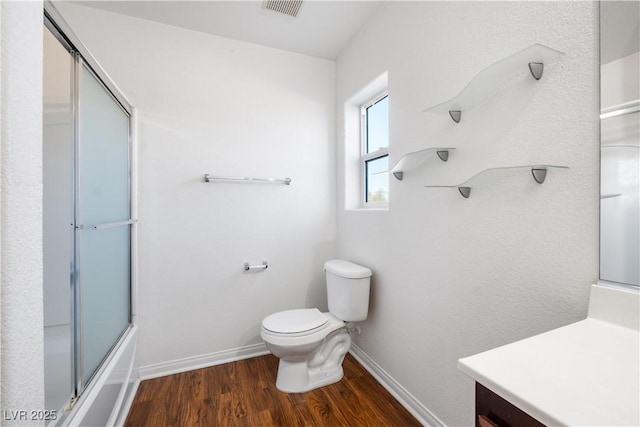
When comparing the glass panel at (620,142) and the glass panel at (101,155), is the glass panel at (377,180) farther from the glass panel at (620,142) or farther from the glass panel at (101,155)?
the glass panel at (101,155)

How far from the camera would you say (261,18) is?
1.85 metres

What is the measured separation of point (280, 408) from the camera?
5.05 feet

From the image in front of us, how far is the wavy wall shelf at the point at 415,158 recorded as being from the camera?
1274 millimetres

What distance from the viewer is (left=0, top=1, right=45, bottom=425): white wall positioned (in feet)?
1.62

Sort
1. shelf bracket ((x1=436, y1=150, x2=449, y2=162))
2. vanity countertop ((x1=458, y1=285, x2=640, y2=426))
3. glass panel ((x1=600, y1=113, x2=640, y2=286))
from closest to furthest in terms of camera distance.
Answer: vanity countertop ((x1=458, y1=285, x2=640, y2=426)) → glass panel ((x1=600, y1=113, x2=640, y2=286)) → shelf bracket ((x1=436, y1=150, x2=449, y2=162))

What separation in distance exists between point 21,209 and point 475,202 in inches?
54.1

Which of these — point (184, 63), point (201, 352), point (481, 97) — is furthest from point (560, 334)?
point (184, 63)

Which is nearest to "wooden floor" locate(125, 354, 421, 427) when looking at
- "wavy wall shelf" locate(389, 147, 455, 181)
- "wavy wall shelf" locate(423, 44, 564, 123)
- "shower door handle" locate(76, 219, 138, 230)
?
"shower door handle" locate(76, 219, 138, 230)

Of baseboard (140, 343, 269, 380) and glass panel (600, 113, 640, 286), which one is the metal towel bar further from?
glass panel (600, 113, 640, 286)

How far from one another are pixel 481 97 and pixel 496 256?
0.63m

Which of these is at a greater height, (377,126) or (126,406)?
(377,126)

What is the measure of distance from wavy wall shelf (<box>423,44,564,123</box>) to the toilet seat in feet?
4.45

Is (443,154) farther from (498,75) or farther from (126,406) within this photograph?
(126,406)

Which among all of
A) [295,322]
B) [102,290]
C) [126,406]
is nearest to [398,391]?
[295,322]
